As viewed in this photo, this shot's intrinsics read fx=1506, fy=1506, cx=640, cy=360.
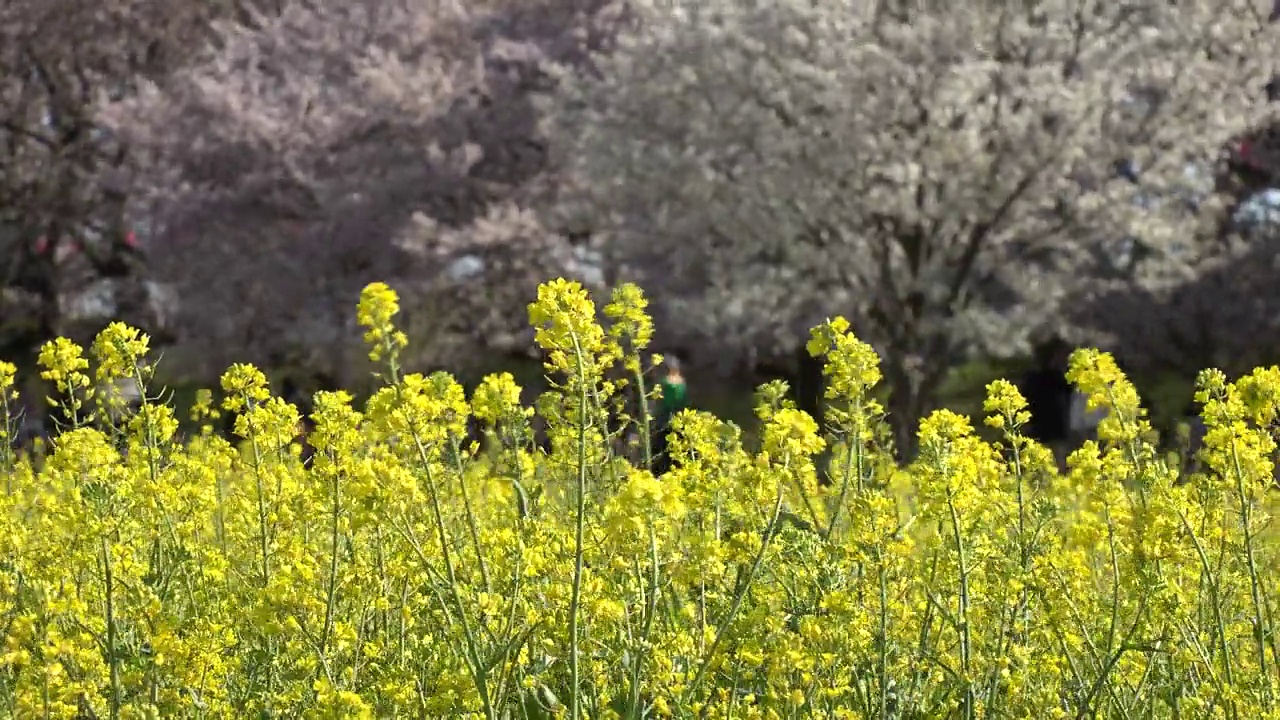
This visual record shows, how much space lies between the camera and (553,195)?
1905cm

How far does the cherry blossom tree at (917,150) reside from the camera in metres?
14.4

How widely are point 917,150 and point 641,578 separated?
1153cm

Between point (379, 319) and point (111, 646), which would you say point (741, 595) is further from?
point (111, 646)

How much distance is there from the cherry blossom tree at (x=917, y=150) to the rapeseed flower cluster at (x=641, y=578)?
31.5 feet

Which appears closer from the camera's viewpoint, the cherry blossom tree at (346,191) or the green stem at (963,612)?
the green stem at (963,612)

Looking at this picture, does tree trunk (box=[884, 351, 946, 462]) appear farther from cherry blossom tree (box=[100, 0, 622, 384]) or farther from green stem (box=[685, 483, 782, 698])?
green stem (box=[685, 483, 782, 698])

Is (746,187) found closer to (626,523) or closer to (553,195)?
→ (553,195)

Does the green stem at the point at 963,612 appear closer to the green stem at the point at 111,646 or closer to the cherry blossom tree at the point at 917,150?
the green stem at the point at 111,646

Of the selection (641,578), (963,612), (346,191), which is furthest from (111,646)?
(346,191)

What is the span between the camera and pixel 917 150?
14445 mm

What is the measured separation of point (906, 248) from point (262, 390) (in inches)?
447

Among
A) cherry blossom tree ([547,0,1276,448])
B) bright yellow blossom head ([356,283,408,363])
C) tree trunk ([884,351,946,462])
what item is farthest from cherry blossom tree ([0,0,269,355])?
bright yellow blossom head ([356,283,408,363])

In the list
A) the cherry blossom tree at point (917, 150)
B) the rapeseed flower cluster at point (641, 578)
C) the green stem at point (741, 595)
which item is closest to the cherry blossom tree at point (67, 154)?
the cherry blossom tree at point (917, 150)

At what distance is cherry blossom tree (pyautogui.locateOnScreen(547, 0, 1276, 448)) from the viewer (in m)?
14.4
